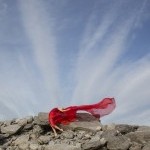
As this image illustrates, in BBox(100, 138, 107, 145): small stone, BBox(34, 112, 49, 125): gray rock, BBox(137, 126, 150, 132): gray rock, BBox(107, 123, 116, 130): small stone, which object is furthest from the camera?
BBox(34, 112, 49, 125): gray rock

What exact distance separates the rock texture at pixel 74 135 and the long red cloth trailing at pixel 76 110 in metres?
0.28

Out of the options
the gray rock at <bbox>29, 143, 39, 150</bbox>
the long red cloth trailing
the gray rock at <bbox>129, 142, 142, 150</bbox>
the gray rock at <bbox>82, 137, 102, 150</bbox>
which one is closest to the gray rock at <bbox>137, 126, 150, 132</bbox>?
the gray rock at <bbox>129, 142, 142, 150</bbox>

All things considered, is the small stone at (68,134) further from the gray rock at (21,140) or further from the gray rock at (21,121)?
the gray rock at (21,121)

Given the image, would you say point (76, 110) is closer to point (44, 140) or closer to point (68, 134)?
point (68, 134)

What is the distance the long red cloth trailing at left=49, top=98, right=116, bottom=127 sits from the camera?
60.0 feet

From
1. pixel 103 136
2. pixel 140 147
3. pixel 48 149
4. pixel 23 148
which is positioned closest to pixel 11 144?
pixel 23 148

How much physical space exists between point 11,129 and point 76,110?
3045mm

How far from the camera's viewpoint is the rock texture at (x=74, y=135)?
16.3 meters

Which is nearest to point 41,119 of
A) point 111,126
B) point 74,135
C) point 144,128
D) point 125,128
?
point 74,135

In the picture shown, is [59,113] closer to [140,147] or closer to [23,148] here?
[23,148]

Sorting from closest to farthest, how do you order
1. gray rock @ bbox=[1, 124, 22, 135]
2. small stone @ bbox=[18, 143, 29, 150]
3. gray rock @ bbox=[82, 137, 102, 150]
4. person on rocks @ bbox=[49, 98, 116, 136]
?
gray rock @ bbox=[82, 137, 102, 150], small stone @ bbox=[18, 143, 29, 150], person on rocks @ bbox=[49, 98, 116, 136], gray rock @ bbox=[1, 124, 22, 135]

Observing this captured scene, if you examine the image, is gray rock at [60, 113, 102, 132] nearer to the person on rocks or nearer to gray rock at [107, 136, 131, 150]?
the person on rocks

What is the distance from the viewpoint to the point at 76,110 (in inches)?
741

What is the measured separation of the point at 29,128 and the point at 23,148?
1.92m
